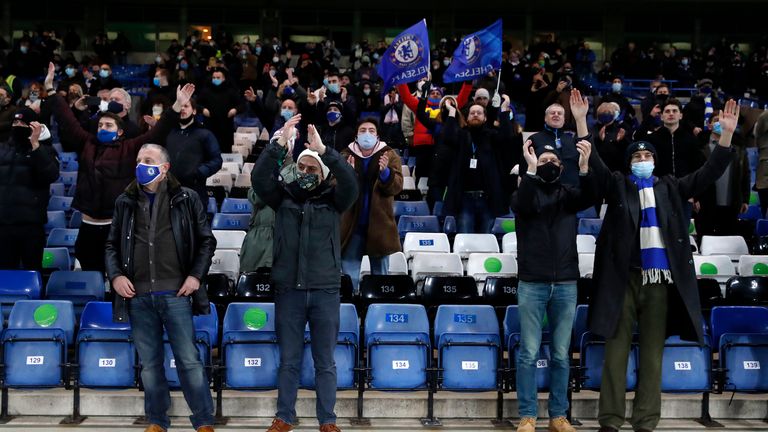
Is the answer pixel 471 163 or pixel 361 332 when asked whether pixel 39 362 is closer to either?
pixel 361 332

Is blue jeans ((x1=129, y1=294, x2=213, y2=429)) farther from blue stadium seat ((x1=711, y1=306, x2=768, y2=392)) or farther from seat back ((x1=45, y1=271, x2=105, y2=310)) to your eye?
blue stadium seat ((x1=711, y1=306, x2=768, y2=392))

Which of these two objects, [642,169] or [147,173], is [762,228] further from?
[147,173]

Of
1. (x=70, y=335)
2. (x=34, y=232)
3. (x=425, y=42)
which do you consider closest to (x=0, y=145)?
(x=34, y=232)

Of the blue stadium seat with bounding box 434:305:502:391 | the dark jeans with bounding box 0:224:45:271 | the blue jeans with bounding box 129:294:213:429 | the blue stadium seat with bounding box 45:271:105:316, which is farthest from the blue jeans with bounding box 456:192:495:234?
the blue jeans with bounding box 129:294:213:429

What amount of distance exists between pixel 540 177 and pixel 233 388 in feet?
8.72

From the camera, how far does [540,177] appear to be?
6.85 metres

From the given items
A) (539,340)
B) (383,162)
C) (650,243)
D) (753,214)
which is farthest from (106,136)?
(753,214)

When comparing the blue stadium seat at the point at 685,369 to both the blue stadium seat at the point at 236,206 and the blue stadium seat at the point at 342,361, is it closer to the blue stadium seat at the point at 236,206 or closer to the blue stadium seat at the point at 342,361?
the blue stadium seat at the point at 342,361

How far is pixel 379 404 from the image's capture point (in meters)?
7.30

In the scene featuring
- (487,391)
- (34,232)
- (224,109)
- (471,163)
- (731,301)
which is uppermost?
(224,109)

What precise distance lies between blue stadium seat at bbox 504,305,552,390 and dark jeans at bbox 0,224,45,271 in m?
4.11

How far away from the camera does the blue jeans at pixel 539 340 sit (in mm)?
6762

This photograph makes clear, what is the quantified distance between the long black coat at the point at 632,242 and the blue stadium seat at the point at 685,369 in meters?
0.64

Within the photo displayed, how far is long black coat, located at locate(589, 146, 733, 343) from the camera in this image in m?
6.62
